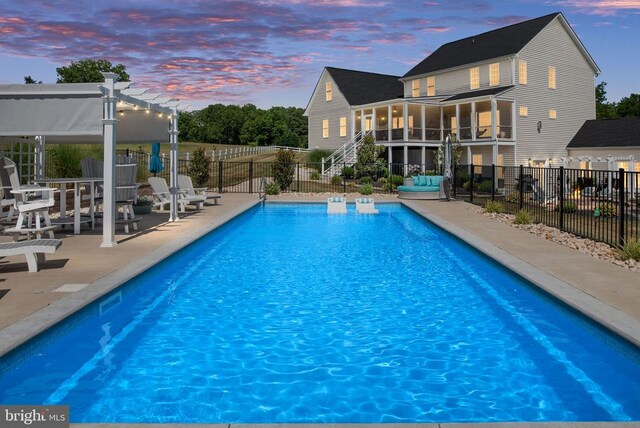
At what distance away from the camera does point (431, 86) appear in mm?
39781

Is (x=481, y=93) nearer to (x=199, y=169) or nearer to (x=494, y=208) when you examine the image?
(x=494, y=208)

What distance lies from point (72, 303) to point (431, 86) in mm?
36981

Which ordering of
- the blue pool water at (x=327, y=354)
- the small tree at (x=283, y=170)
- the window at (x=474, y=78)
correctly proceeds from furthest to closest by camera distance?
the window at (x=474, y=78) < the small tree at (x=283, y=170) < the blue pool water at (x=327, y=354)

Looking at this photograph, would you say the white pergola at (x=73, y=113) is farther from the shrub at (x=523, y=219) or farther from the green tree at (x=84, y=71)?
the green tree at (x=84, y=71)

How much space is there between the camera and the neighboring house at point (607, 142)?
32750mm

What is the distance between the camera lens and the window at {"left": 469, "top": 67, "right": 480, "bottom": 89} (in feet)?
119

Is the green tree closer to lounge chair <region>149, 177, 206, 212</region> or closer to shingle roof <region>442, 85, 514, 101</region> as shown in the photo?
shingle roof <region>442, 85, 514, 101</region>

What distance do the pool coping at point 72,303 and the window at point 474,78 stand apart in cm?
3028

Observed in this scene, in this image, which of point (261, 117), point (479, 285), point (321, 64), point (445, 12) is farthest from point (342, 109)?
point (261, 117)

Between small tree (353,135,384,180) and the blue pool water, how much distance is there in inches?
958

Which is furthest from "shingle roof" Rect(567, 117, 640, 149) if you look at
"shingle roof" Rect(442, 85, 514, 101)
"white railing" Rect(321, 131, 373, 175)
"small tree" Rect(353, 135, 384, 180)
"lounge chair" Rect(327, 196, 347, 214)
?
"lounge chair" Rect(327, 196, 347, 214)

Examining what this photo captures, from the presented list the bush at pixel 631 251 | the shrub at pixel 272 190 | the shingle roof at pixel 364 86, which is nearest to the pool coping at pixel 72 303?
the bush at pixel 631 251

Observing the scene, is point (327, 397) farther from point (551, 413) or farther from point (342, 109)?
point (342, 109)

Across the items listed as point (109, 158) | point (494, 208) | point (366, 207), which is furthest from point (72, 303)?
point (366, 207)
